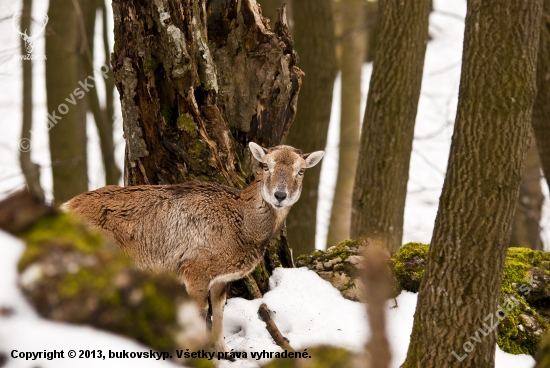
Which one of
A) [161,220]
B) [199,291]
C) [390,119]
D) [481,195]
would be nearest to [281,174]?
[161,220]

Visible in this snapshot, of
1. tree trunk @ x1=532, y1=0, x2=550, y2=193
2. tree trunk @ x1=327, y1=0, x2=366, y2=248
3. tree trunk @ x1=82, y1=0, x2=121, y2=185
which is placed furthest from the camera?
tree trunk @ x1=327, y1=0, x2=366, y2=248

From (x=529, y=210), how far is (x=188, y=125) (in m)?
10.6

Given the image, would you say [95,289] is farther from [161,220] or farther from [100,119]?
[100,119]

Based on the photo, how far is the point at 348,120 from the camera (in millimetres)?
17906

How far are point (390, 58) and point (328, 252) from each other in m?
3.45

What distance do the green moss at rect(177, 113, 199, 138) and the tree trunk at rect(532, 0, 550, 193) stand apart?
16.0ft

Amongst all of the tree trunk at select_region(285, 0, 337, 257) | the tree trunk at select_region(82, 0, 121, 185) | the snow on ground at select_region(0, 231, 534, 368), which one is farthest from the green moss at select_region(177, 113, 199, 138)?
the tree trunk at select_region(82, 0, 121, 185)

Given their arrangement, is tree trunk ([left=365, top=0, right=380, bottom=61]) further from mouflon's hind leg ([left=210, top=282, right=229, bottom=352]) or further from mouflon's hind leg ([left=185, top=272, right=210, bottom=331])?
mouflon's hind leg ([left=185, top=272, right=210, bottom=331])

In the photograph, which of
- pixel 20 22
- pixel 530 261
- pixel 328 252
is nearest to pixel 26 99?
pixel 20 22

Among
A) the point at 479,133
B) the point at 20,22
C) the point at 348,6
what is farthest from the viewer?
the point at 348,6

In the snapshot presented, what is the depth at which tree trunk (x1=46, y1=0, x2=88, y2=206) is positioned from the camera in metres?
13.7

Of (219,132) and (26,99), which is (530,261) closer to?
(219,132)

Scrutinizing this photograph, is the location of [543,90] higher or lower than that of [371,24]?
lower

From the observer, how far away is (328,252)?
856cm
